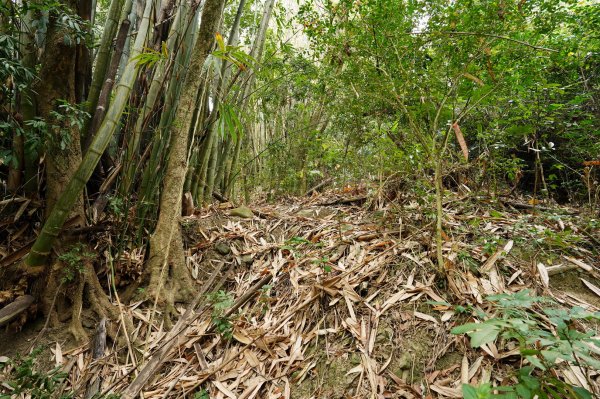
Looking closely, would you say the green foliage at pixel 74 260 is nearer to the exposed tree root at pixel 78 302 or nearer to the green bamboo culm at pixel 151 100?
the exposed tree root at pixel 78 302

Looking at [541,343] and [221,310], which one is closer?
[541,343]

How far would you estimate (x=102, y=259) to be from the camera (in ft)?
6.46

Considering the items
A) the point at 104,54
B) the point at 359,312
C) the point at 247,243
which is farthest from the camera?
the point at 247,243

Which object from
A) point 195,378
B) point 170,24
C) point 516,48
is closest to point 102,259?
point 195,378

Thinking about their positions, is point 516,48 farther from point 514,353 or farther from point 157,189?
point 157,189

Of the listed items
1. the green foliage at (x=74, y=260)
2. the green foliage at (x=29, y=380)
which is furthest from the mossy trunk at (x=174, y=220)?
the green foliage at (x=29, y=380)

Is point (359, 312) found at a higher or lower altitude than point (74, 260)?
lower

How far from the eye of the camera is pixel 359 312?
58.9 inches

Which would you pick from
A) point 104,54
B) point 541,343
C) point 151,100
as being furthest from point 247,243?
point 541,343

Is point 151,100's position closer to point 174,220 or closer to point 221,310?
point 174,220

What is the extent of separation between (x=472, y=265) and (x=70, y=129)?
2.23m

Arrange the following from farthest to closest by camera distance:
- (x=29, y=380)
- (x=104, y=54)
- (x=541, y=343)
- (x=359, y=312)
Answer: (x=104, y=54) < (x=359, y=312) < (x=29, y=380) < (x=541, y=343)

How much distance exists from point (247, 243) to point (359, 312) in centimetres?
108

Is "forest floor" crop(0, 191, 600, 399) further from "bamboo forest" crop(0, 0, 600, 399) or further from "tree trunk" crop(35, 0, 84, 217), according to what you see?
"tree trunk" crop(35, 0, 84, 217)
